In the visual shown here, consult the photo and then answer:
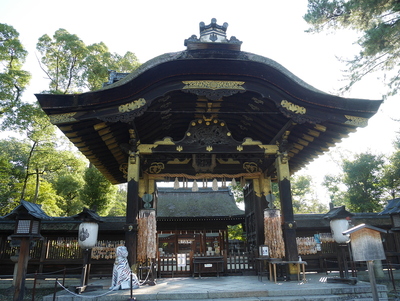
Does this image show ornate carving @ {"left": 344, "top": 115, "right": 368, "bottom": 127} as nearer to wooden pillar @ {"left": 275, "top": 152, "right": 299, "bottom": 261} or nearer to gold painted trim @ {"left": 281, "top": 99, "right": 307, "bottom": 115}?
gold painted trim @ {"left": 281, "top": 99, "right": 307, "bottom": 115}

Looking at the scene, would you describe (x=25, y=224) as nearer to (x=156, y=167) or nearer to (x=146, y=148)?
(x=146, y=148)

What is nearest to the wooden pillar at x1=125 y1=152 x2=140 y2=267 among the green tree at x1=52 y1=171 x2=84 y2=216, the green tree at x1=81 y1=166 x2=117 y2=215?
the green tree at x1=81 y1=166 x2=117 y2=215

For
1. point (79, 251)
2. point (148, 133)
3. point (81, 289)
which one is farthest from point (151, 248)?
point (79, 251)

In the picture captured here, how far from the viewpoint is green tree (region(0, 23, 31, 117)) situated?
17.5m

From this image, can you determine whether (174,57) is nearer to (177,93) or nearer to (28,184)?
(177,93)

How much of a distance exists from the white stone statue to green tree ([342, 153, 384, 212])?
59.3ft

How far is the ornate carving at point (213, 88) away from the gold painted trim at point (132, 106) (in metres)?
1.06

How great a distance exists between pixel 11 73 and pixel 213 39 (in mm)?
15630

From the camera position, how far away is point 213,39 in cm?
783

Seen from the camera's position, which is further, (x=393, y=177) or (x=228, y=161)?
(x=393, y=177)

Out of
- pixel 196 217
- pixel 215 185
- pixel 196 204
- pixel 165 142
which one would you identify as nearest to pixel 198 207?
pixel 196 204

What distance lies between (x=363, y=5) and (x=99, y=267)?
1313cm

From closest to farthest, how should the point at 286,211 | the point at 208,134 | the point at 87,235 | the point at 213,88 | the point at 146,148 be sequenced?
the point at 87,235, the point at 213,88, the point at 286,211, the point at 146,148, the point at 208,134

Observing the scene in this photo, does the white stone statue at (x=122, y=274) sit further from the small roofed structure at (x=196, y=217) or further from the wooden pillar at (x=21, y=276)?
the small roofed structure at (x=196, y=217)
